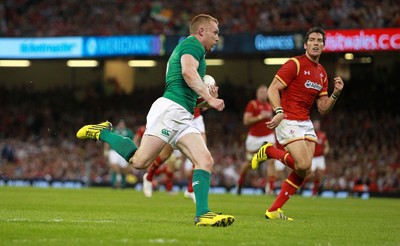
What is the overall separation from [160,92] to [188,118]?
96.2 ft

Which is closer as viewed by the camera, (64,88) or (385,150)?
(385,150)

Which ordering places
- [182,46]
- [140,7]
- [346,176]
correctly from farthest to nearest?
[140,7]
[346,176]
[182,46]

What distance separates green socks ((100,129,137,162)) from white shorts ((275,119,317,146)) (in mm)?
2780

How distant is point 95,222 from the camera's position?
1071cm

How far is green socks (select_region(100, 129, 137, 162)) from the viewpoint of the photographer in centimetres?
1085

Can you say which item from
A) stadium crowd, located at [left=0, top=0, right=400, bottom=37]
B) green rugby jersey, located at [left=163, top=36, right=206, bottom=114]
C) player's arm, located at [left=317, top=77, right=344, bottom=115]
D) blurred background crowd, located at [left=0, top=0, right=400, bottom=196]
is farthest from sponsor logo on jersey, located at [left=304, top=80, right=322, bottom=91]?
stadium crowd, located at [left=0, top=0, right=400, bottom=37]

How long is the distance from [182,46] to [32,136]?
100ft

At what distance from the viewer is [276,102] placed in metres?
12.5

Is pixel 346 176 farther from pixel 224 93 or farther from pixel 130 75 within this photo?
pixel 130 75

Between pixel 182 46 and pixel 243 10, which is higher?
pixel 243 10

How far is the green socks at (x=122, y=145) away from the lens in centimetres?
1085

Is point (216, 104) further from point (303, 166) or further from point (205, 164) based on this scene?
point (303, 166)

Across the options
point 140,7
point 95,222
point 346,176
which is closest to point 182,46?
point 95,222

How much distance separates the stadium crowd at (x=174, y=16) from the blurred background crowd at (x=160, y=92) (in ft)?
0.14
